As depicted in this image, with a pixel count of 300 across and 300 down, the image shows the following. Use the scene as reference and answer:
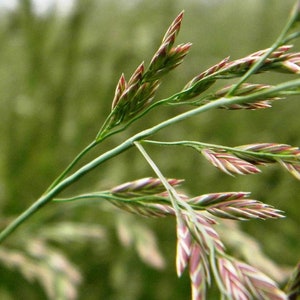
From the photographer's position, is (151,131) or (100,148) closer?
(151,131)

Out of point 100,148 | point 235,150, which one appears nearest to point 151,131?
point 235,150

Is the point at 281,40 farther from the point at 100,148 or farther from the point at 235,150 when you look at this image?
the point at 100,148

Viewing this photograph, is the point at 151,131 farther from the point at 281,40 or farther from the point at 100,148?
the point at 100,148

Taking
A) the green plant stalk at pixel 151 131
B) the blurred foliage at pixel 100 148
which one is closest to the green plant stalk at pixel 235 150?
the green plant stalk at pixel 151 131

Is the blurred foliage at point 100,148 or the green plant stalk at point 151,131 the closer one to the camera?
the green plant stalk at point 151,131

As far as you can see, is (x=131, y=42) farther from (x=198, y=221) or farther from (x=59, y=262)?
(x=198, y=221)

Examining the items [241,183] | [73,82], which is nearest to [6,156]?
[73,82]

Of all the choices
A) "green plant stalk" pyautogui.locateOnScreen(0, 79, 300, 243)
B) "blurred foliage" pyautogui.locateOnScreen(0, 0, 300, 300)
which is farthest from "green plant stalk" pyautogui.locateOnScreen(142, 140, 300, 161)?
"blurred foliage" pyautogui.locateOnScreen(0, 0, 300, 300)

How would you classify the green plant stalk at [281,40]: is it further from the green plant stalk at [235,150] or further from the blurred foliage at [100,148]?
the blurred foliage at [100,148]
